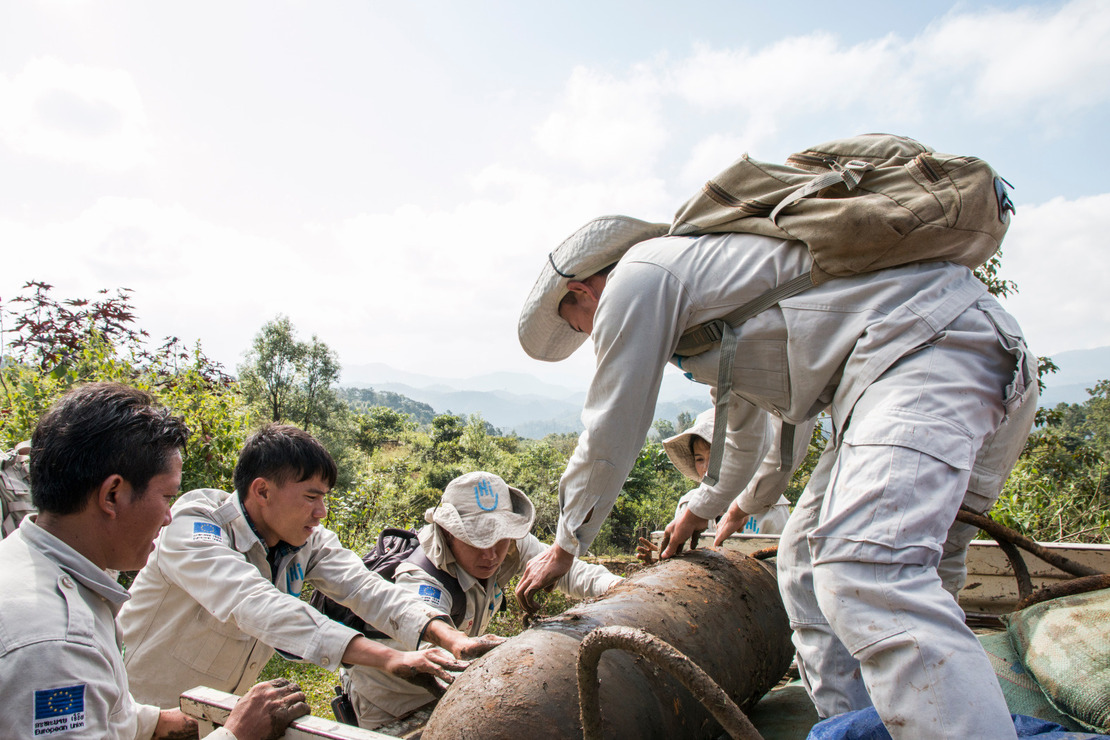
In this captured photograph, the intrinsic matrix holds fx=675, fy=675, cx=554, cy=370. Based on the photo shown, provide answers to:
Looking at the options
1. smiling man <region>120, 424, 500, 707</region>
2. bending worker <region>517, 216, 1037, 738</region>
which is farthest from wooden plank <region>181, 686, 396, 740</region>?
bending worker <region>517, 216, 1037, 738</region>

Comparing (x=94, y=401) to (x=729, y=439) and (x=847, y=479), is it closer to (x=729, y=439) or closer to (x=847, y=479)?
(x=847, y=479)

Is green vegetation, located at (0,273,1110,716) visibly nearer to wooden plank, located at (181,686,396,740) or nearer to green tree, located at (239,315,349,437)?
wooden plank, located at (181,686,396,740)

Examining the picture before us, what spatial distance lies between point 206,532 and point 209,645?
487 mm

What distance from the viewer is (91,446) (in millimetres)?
1709

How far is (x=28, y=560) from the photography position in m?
1.60

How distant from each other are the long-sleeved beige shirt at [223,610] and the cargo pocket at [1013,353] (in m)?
2.24

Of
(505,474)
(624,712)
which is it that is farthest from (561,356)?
(505,474)

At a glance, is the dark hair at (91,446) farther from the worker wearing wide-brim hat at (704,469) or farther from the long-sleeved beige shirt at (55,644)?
the worker wearing wide-brim hat at (704,469)

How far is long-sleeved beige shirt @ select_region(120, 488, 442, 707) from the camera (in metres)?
2.54

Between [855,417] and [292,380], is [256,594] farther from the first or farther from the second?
[292,380]

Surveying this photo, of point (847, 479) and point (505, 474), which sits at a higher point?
point (847, 479)

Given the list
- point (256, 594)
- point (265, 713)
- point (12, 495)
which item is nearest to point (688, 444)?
point (256, 594)

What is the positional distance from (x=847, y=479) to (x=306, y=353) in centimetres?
3020

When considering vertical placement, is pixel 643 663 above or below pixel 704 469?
below
